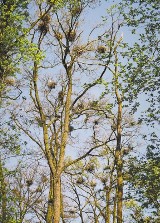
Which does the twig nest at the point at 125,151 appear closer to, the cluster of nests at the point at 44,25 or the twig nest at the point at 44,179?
the twig nest at the point at 44,179

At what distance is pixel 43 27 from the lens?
608 inches

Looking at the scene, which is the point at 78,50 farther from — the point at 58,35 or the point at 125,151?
the point at 125,151

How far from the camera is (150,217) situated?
34.2 ft

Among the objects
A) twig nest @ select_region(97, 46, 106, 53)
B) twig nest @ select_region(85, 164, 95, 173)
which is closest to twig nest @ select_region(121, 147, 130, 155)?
twig nest @ select_region(85, 164, 95, 173)

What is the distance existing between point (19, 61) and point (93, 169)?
11971 mm

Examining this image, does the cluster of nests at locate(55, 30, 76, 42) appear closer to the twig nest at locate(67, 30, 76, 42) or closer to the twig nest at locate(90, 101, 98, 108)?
the twig nest at locate(67, 30, 76, 42)

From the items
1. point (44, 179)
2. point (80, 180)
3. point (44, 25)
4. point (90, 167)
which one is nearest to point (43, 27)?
point (44, 25)

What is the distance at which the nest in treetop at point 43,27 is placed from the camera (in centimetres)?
1538

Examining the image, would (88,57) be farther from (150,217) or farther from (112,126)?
(150,217)

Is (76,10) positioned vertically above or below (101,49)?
above

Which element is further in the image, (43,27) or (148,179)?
(43,27)

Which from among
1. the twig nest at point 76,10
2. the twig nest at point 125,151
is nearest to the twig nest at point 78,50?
the twig nest at point 76,10

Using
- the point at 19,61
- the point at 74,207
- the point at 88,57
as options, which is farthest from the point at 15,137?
the point at 74,207

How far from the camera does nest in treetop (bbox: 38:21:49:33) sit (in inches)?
606
